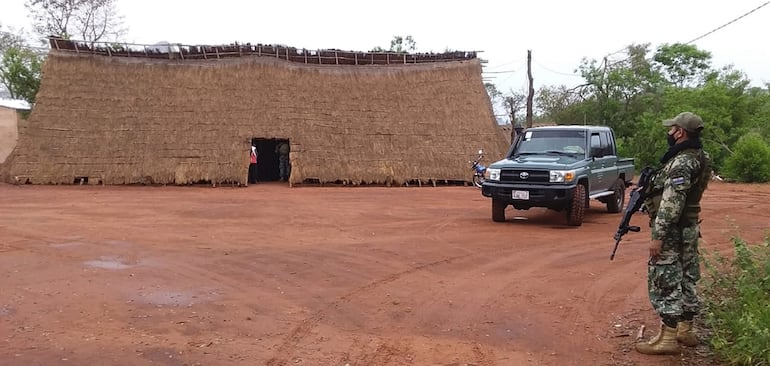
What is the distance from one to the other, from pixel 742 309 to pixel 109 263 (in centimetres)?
712

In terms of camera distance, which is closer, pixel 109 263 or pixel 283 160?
pixel 109 263

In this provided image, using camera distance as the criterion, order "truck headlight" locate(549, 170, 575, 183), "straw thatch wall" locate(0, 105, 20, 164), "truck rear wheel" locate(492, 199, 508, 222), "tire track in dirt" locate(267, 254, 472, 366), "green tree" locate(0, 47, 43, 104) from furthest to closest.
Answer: "green tree" locate(0, 47, 43, 104) < "straw thatch wall" locate(0, 105, 20, 164) < "truck rear wheel" locate(492, 199, 508, 222) < "truck headlight" locate(549, 170, 575, 183) < "tire track in dirt" locate(267, 254, 472, 366)

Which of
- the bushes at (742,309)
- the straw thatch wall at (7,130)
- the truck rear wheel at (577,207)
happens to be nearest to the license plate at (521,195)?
the truck rear wheel at (577,207)

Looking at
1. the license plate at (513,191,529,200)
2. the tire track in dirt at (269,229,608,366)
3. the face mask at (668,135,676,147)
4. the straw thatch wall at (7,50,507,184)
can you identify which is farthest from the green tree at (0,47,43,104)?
the face mask at (668,135,676,147)

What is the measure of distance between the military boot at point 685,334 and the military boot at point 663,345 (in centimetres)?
13

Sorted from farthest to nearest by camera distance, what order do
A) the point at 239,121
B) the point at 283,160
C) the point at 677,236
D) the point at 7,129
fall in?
the point at 7,129 < the point at 283,160 < the point at 239,121 < the point at 677,236

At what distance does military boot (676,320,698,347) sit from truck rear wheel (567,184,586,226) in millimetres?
6246

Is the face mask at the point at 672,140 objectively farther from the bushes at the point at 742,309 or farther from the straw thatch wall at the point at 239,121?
the straw thatch wall at the point at 239,121

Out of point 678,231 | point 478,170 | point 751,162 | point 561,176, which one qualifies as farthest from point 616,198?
point 751,162

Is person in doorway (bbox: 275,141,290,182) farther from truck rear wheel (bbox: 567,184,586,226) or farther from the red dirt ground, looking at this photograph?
truck rear wheel (bbox: 567,184,586,226)

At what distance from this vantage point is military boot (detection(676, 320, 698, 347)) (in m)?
4.84

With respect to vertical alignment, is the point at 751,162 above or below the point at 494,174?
above

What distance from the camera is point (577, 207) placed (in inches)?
439

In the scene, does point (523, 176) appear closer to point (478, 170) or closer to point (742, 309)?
point (742, 309)
